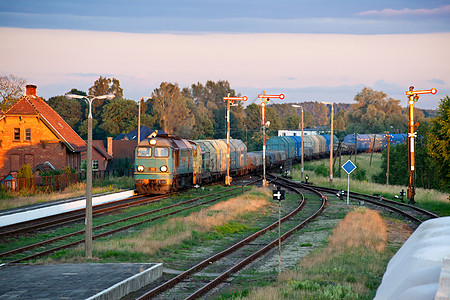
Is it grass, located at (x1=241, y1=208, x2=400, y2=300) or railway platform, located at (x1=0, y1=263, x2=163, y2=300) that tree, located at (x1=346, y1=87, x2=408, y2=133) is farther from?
railway platform, located at (x1=0, y1=263, x2=163, y2=300)

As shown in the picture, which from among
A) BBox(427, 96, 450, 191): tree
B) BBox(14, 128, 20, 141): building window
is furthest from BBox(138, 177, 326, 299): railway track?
BBox(14, 128, 20, 141): building window

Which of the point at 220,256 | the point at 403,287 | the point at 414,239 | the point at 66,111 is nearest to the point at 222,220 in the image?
the point at 220,256

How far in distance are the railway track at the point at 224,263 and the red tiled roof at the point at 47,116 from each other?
2750cm

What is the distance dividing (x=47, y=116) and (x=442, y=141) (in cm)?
3551

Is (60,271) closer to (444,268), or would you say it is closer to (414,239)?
(414,239)

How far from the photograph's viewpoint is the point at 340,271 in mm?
14312

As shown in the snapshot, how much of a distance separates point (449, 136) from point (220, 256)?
19.7 metres

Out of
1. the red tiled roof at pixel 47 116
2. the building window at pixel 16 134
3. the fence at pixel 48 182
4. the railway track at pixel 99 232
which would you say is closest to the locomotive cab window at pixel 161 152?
the railway track at pixel 99 232

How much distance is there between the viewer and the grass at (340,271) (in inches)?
466

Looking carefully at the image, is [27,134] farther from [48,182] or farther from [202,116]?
[202,116]

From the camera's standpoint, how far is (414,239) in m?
9.99

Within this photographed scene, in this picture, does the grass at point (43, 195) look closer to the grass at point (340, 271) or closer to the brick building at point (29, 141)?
the brick building at point (29, 141)

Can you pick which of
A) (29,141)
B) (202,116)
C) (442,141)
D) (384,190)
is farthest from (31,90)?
(202,116)

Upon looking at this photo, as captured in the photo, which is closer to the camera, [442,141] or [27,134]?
[442,141]
